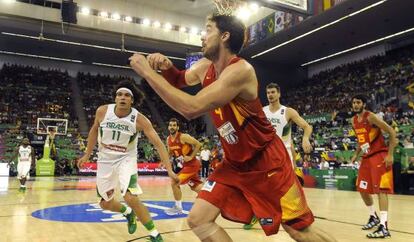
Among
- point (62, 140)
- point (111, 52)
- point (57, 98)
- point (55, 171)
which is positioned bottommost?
point (55, 171)

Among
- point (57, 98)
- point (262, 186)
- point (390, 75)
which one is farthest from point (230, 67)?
point (57, 98)

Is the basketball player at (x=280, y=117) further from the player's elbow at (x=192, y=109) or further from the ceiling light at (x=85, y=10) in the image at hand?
the ceiling light at (x=85, y=10)

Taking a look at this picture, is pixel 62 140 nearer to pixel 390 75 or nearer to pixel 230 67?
pixel 390 75

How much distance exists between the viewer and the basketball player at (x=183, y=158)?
7.59 meters

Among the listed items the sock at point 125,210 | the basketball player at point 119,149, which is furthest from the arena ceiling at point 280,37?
the sock at point 125,210

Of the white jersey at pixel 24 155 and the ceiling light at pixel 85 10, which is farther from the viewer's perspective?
the ceiling light at pixel 85 10

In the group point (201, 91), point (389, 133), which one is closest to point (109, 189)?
point (201, 91)

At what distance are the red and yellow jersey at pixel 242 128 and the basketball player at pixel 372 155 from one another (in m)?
3.69

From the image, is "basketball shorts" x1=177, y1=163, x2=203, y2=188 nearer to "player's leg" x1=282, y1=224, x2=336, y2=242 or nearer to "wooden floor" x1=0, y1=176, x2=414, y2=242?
"wooden floor" x1=0, y1=176, x2=414, y2=242

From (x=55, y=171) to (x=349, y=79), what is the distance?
19.4m

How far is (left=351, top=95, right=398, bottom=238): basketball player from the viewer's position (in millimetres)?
5852

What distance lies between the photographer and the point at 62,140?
26.9 metres

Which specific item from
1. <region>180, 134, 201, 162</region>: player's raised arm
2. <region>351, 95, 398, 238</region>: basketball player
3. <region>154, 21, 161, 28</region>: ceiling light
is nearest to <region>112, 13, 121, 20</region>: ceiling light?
<region>154, 21, 161, 28</region>: ceiling light

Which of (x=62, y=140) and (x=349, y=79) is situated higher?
(x=349, y=79)
